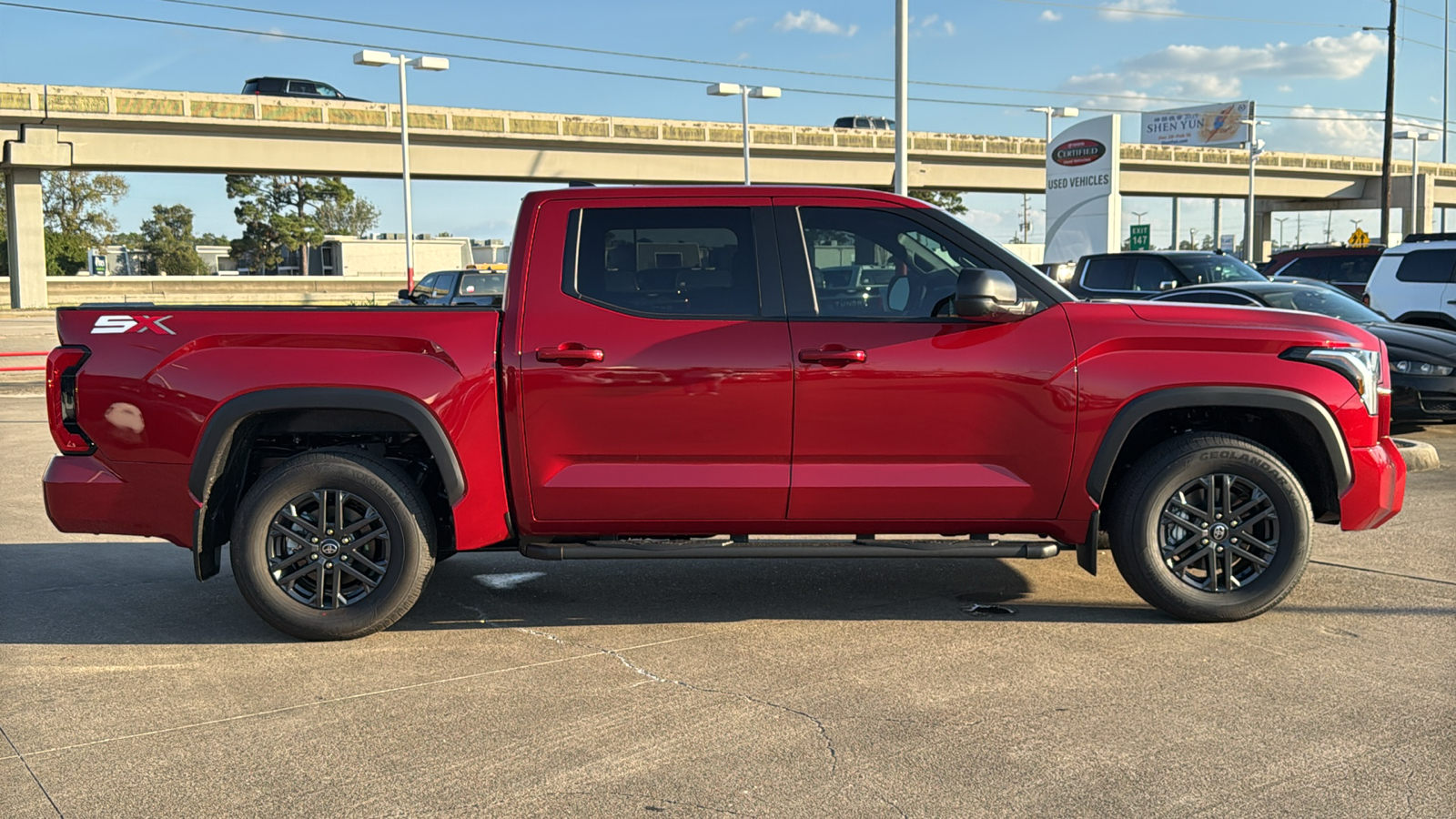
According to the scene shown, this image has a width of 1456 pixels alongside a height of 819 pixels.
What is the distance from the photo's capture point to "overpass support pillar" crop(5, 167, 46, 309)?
51.6m

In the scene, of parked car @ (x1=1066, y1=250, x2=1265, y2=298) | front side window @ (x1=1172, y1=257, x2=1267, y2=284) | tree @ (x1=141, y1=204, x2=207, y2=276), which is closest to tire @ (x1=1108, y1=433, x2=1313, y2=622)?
parked car @ (x1=1066, y1=250, x2=1265, y2=298)

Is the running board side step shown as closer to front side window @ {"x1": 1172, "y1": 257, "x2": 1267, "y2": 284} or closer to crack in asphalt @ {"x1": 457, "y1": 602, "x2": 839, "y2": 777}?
crack in asphalt @ {"x1": 457, "y1": 602, "x2": 839, "y2": 777}

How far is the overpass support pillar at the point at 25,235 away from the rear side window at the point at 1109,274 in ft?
157

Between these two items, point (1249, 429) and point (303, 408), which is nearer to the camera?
point (303, 408)

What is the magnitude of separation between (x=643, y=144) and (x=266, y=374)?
51.6m

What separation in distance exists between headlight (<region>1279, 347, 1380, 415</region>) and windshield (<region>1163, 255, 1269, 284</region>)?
36.2ft

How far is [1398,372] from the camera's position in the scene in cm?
1130

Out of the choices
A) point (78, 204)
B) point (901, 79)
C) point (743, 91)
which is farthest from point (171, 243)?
point (901, 79)

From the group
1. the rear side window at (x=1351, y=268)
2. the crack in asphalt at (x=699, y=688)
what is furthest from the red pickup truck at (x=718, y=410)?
the rear side window at (x=1351, y=268)

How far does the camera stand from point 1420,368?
11.2 metres

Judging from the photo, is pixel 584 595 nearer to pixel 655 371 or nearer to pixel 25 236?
pixel 655 371

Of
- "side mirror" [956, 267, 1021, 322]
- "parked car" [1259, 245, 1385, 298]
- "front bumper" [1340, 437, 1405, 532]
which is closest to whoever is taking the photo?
"side mirror" [956, 267, 1021, 322]

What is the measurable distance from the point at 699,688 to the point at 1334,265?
2159cm

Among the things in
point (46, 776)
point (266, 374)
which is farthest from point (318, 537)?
point (46, 776)
